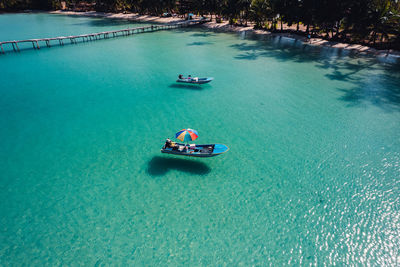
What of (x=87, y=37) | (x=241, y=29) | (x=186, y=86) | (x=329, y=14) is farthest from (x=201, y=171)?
(x=241, y=29)

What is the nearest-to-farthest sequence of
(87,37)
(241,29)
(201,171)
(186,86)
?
(201,171) < (186,86) < (87,37) < (241,29)

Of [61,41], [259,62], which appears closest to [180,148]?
[259,62]

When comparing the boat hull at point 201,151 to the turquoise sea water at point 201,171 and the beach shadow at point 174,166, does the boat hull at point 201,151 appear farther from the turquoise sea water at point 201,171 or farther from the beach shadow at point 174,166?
the turquoise sea water at point 201,171

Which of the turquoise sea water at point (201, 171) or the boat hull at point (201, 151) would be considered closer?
the turquoise sea water at point (201, 171)

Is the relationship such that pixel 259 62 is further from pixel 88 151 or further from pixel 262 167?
pixel 88 151

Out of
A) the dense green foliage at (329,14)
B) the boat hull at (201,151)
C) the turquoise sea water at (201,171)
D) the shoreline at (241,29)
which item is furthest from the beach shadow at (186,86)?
the dense green foliage at (329,14)

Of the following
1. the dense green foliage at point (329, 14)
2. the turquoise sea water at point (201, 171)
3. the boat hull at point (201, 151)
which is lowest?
the turquoise sea water at point (201, 171)

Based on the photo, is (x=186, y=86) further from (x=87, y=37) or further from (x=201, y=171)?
(x=87, y=37)
